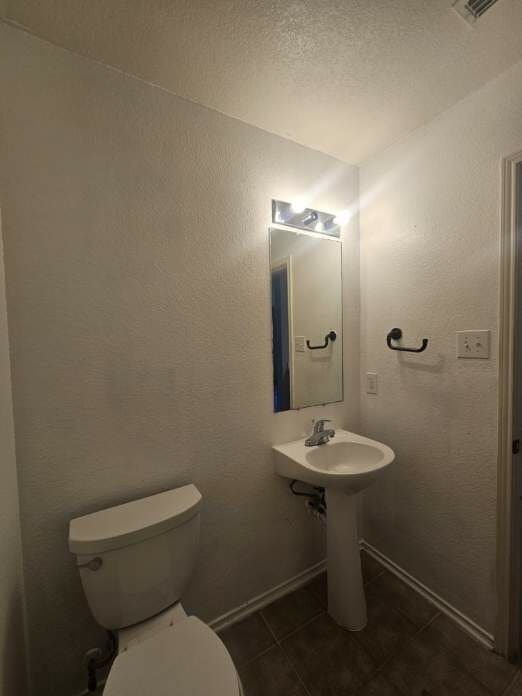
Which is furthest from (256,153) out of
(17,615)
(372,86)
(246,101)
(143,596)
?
(17,615)

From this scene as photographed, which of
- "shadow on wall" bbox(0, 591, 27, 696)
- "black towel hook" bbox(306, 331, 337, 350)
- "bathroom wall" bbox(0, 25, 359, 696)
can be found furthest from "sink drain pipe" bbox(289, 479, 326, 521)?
"shadow on wall" bbox(0, 591, 27, 696)

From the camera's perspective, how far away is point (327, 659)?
1189 mm

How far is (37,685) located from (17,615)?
37 cm

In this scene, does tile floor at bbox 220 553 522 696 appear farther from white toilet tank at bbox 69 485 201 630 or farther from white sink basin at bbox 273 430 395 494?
white sink basin at bbox 273 430 395 494

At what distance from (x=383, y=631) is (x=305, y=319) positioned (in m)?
1.50

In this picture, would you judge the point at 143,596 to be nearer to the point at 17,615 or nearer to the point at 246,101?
the point at 17,615

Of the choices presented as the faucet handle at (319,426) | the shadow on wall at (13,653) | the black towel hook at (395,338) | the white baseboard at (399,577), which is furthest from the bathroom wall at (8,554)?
the black towel hook at (395,338)

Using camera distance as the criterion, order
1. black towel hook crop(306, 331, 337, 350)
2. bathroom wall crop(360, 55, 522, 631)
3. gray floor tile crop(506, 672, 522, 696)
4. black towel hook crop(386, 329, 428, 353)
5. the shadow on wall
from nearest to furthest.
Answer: the shadow on wall < gray floor tile crop(506, 672, 522, 696) < bathroom wall crop(360, 55, 522, 631) < black towel hook crop(386, 329, 428, 353) < black towel hook crop(306, 331, 337, 350)

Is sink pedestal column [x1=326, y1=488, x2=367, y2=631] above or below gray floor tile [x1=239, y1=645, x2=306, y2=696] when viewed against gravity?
above

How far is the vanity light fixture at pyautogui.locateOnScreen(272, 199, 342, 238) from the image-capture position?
4.76ft

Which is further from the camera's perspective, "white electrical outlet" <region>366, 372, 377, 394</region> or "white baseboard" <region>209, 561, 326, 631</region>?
"white electrical outlet" <region>366, 372, 377, 394</region>

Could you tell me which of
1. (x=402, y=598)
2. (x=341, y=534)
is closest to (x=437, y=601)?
(x=402, y=598)

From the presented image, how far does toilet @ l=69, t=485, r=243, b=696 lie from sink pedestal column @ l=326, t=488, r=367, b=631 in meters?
0.66

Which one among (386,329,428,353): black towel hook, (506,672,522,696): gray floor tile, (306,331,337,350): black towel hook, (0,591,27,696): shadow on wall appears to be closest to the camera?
(0,591,27,696): shadow on wall
